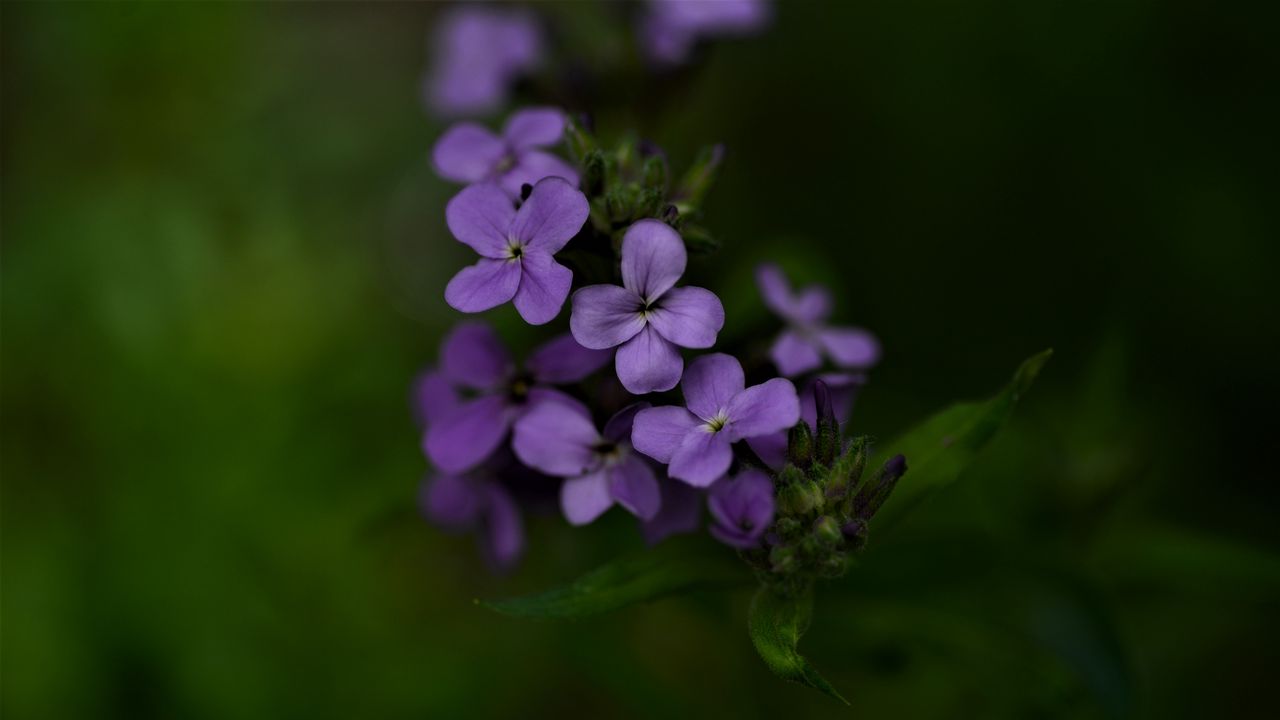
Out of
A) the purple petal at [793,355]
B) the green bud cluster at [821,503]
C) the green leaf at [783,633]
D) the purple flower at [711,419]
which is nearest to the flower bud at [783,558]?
the green bud cluster at [821,503]

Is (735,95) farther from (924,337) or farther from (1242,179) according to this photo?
(1242,179)

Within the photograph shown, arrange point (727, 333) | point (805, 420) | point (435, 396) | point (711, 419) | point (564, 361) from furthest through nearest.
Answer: point (727, 333) → point (435, 396) → point (564, 361) → point (805, 420) → point (711, 419)

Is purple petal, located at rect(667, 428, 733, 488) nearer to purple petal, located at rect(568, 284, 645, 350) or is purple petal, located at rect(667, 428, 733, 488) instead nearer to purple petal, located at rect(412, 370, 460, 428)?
purple petal, located at rect(568, 284, 645, 350)

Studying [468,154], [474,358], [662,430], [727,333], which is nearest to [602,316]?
[662,430]

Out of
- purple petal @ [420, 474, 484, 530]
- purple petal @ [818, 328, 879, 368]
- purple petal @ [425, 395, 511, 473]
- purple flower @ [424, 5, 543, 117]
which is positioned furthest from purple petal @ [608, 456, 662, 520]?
purple flower @ [424, 5, 543, 117]

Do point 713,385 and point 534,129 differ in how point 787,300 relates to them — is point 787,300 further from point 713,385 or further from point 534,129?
point 534,129

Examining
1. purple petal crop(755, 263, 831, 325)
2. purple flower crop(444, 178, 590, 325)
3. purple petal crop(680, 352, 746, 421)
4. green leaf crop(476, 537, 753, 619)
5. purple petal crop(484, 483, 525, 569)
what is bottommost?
purple petal crop(484, 483, 525, 569)
